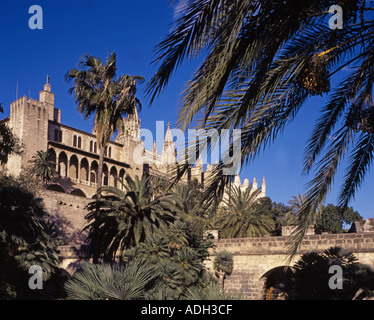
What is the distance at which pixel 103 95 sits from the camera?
2169 centimetres

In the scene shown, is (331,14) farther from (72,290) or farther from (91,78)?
(91,78)

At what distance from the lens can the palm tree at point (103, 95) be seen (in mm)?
21766

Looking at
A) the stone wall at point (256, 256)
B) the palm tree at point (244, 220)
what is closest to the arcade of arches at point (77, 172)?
the palm tree at point (244, 220)

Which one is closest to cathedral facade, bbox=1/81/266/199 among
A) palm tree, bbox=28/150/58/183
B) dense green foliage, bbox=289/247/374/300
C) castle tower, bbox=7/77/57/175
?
castle tower, bbox=7/77/57/175

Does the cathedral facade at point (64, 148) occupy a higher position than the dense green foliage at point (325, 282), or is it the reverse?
the cathedral facade at point (64, 148)

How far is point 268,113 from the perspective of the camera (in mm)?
5531

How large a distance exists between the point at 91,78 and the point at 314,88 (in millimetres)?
18441

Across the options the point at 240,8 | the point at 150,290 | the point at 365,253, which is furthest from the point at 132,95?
the point at 240,8

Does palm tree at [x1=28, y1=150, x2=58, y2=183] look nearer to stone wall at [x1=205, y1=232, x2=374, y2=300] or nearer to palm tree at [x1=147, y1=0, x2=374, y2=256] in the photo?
stone wall at [x1=205, y1=232, x2=374, y2=300]

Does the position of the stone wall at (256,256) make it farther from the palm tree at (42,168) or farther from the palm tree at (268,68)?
the palm tree at (42,168)

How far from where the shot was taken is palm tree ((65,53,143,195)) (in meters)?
21.8

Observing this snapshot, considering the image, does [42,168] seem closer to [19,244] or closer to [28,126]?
[28,126]

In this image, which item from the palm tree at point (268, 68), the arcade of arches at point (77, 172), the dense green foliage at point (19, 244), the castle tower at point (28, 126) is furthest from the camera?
the arcade of arches at point (77, 172)
